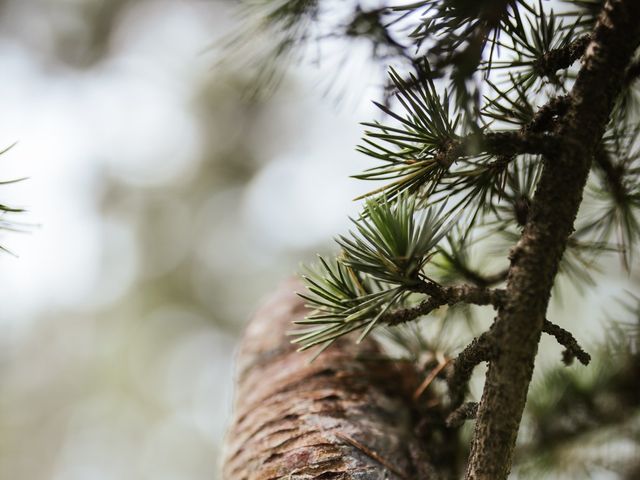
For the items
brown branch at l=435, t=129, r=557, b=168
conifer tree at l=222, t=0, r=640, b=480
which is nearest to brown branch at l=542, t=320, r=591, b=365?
conifer tree at l=222, t=0, r=640, b=480

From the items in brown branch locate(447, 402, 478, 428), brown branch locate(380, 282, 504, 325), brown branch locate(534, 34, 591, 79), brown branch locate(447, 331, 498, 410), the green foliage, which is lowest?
brown branch locate(447, 402, 478, 428)

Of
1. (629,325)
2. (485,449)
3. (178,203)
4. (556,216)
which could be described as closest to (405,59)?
(556,216)

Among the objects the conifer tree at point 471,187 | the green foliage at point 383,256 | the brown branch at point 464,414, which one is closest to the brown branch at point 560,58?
the conifer tree at point 471,187

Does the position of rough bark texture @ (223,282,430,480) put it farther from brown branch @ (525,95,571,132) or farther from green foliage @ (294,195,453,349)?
brown branch @ (525,95,571,132)

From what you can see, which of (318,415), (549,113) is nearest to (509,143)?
(549,113)

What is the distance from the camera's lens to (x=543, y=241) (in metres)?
0.38

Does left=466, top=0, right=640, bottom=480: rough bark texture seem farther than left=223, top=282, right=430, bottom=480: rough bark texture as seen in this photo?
No

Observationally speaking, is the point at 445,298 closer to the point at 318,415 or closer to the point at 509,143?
the point at 509,143

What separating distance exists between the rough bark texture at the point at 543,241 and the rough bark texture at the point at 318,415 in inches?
6.7

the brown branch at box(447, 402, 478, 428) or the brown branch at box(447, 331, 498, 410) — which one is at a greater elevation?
the brown branch at box(447, 331, 498, 410)

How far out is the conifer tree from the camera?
0.39 metres

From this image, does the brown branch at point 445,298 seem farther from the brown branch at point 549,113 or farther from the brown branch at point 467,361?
the brown branch at point 549,113

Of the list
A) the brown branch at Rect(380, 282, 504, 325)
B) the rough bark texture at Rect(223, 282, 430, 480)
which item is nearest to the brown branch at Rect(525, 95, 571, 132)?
the brown branch at Rect(380, 282, 504, 325)

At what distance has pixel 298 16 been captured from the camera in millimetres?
608
